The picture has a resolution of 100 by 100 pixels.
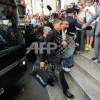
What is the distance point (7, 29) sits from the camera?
9.06 feet

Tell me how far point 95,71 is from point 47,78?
4.70ft

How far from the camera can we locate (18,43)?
303cm

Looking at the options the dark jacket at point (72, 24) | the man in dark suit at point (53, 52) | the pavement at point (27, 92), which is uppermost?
the dark jacket at point (72, 24)

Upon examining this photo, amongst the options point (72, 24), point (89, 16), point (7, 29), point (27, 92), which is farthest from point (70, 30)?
point (27, 92)

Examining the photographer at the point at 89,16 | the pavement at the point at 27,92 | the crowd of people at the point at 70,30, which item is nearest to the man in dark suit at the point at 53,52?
the crowd of people at the point at 70,30

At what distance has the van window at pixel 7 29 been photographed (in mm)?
2510

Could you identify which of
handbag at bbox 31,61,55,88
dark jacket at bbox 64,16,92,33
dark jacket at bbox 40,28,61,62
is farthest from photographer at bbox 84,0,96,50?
handbag at bbox 31,61,55,88

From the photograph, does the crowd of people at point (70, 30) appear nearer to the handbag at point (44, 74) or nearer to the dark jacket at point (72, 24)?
the dark jacket at point (72, 24)

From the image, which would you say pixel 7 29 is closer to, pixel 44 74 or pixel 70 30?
pixel 44 74

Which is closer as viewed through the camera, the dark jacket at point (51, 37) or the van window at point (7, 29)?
the dark jacket at point (51, 37)

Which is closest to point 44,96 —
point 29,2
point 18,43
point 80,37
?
point 18,43

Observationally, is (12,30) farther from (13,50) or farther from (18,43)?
(13,50)

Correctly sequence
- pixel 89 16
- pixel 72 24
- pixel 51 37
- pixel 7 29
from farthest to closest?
pixel 89 16
pixel 72 24
pixel 7 29
pixel 51 37

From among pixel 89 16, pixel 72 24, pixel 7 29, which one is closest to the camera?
pixel 7 29
